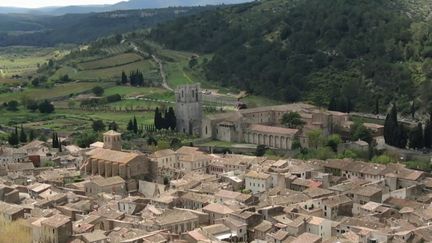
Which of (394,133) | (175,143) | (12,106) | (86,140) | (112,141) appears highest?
(112,141)

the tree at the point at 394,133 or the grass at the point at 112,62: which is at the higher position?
the grass at the point at 112,62

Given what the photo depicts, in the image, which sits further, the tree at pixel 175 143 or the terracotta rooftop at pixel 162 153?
the tree at pixel 175 143

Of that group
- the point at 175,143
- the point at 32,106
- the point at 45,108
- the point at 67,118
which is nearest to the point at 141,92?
the point at 45,108

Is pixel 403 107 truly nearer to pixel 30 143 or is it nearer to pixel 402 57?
pixel 402 57

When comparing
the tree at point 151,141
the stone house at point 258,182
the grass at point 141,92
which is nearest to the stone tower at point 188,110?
the tree at point 151,141

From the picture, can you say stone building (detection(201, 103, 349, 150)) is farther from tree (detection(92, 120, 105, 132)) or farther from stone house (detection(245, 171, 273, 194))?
stone house (detection(245, 171, 273, 194))

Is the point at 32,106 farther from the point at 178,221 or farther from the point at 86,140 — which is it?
the point at 178,221

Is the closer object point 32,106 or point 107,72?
point 32,106

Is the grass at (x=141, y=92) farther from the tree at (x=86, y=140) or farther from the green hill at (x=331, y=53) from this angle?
Result: the tree at (x=86, y=140)
